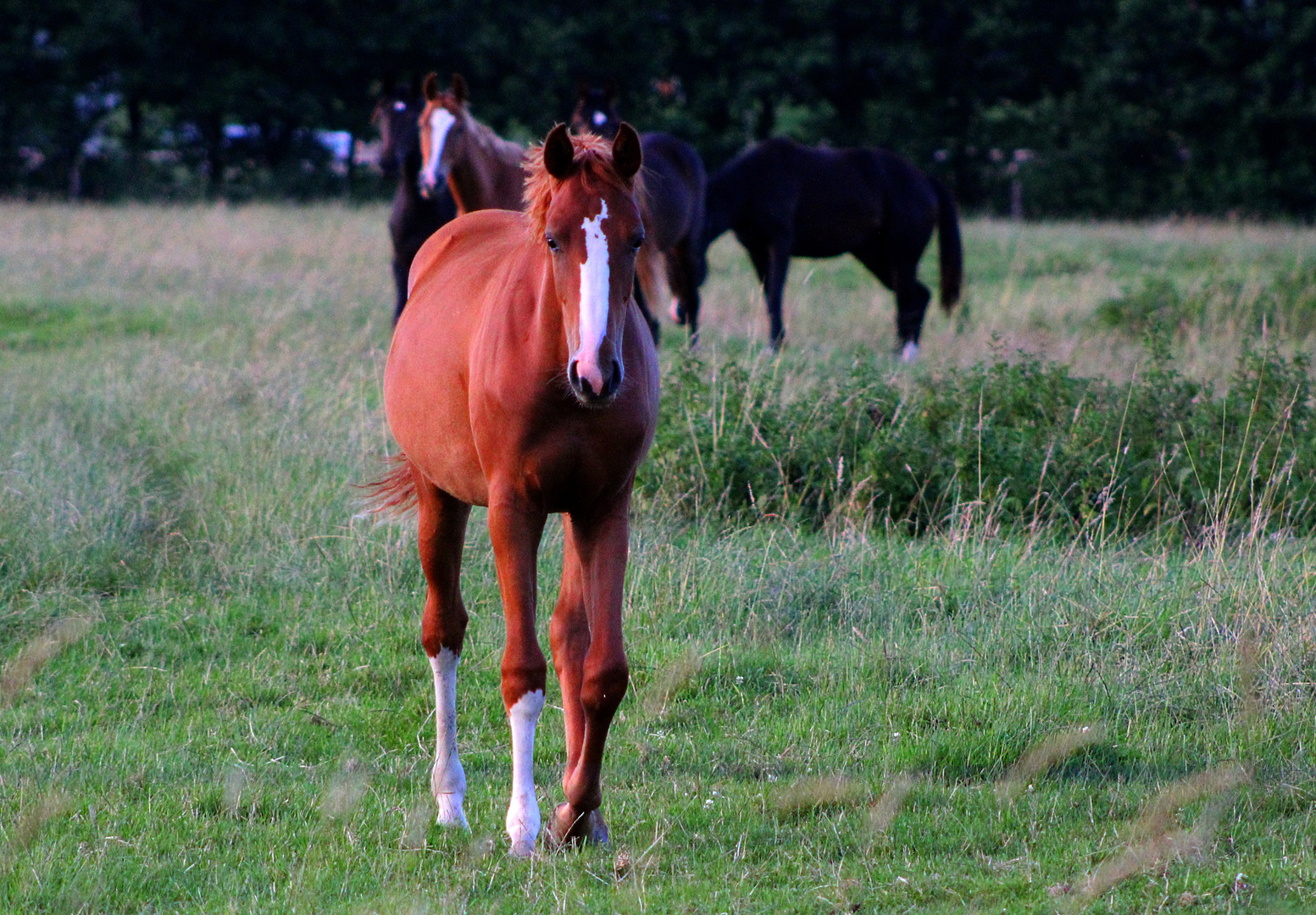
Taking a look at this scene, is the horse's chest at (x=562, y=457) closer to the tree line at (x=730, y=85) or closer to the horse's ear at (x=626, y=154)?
the horse's ear at (x=626, y=154)

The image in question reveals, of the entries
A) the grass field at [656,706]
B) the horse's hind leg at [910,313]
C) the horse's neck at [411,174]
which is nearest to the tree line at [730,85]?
the horse's neck at [411,174]

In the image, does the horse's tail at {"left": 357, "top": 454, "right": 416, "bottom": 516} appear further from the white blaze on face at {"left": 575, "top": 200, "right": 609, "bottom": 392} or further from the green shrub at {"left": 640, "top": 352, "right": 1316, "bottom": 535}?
the green shrub at {"left": 640, "top": 352, "right": 1316, "bottom": 535}

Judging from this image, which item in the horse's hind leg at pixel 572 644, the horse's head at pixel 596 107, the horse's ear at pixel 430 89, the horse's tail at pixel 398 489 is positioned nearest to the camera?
the horse's hind leg at pixel 572 644

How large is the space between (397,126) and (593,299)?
363 inches

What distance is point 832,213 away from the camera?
12.4 metres

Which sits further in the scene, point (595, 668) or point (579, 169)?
point (595, 668)

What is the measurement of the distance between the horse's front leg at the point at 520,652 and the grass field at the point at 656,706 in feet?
0.51

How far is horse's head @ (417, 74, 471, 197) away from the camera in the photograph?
32.5ft

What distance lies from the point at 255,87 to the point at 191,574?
26.7 metres

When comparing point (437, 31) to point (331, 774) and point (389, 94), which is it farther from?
point (331, 774)

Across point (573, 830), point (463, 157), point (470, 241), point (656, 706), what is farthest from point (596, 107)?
point (573, 830)

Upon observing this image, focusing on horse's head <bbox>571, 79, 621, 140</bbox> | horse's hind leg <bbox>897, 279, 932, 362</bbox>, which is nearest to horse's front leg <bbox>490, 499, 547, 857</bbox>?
horse's hind leg <bbox>897, 279, 932, 362</bbox>

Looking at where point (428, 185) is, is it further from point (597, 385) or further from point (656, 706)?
point (597, 385)

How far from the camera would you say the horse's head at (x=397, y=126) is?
1150 centimetres
